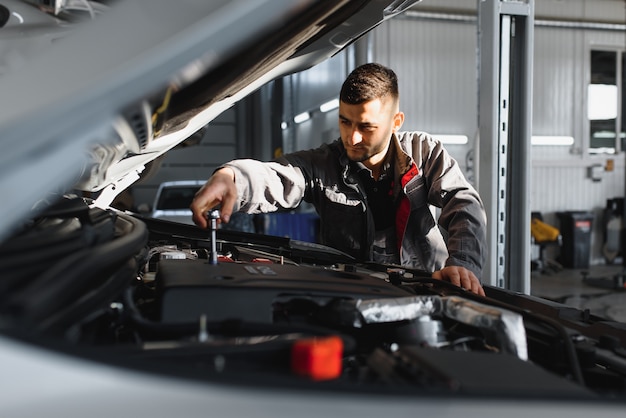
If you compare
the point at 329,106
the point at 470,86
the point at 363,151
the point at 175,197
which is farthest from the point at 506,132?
the point at 470,86

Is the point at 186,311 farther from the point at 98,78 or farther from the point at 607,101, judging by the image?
the point at 607,101

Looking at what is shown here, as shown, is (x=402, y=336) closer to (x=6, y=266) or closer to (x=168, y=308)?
(x=168, y=308)

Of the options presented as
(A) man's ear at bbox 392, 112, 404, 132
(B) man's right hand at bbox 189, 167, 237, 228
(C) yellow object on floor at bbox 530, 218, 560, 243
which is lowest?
(C) yellow object on floor at bbox 530, 218, 560, 243

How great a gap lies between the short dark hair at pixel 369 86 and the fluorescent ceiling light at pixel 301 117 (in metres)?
8.05

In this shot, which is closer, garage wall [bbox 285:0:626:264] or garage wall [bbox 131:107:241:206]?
garage wall [bbox 285:0:626:264]

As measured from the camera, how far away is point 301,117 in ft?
33.5

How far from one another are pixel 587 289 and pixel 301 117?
17.9 feet

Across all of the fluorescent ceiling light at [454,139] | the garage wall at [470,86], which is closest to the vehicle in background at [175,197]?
the garage wall at [470,86]

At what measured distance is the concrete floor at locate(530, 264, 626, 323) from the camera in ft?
18.7

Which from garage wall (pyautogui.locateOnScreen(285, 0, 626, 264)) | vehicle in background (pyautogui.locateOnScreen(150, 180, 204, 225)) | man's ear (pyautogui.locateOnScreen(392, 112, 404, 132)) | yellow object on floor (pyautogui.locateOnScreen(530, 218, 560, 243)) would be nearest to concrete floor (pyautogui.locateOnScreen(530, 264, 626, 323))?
yellow object on floor (pyautogui.locateOnScreen(530, 218, 560, 243))

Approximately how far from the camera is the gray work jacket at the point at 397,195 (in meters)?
1.88

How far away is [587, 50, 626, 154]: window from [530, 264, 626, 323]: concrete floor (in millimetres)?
2110

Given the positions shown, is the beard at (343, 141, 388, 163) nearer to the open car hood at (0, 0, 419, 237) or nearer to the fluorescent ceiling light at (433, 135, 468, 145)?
the open car hood at (0, 0, 419, 237)

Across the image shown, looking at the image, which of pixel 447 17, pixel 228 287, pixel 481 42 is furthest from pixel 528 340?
pixel 447 17
